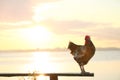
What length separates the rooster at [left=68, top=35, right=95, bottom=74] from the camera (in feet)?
34.9

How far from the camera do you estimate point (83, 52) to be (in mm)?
10703

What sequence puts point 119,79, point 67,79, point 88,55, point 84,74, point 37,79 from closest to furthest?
point 84,74 → point 88,55 → point 37,79 → point 67,79 → point 119,79

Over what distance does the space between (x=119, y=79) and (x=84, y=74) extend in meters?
33.2

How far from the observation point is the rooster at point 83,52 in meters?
10.6

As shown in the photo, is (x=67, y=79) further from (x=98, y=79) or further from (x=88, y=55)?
(x=88, y=55)

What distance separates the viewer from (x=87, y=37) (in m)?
11.5

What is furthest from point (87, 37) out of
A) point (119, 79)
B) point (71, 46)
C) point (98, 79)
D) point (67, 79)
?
point (119, 79)

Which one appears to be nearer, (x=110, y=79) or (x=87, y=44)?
(x=87, y=44)

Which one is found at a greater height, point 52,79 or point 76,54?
point 76,54

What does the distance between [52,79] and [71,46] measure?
71.2 inches

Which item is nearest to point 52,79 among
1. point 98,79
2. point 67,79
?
point 67,79

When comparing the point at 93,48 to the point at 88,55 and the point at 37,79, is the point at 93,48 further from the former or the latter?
the point at 37,79

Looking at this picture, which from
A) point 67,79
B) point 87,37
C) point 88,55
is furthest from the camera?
point 67,79

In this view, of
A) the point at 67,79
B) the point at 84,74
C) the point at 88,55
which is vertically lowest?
the point at 84,74
